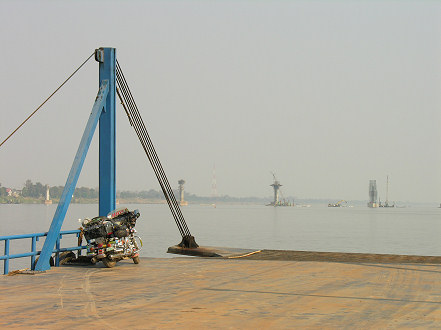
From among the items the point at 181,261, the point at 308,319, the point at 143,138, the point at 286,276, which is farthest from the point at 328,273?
the point at 143,138

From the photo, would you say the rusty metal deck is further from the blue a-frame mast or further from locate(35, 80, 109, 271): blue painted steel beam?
the blue a-frame mast

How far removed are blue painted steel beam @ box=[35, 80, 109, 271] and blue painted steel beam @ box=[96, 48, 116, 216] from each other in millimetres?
302

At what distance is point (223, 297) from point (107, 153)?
Answer: 943 cm

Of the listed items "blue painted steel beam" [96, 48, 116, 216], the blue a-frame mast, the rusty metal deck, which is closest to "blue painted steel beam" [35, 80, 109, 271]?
the blue a-frame mast

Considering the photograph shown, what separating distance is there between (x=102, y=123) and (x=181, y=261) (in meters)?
5.16

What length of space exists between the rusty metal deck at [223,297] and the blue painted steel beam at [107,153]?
294 cm

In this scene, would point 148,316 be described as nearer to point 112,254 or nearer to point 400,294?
point 400,294

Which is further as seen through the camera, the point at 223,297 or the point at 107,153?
the point at 107,153

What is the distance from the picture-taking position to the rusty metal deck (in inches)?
392

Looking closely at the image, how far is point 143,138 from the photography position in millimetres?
21578

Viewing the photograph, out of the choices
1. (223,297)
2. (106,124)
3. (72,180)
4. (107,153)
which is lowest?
(223,297)

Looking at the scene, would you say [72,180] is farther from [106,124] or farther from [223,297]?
[223,297]

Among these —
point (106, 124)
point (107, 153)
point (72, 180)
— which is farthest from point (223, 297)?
point (106, 124)

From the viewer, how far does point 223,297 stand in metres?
12.3
